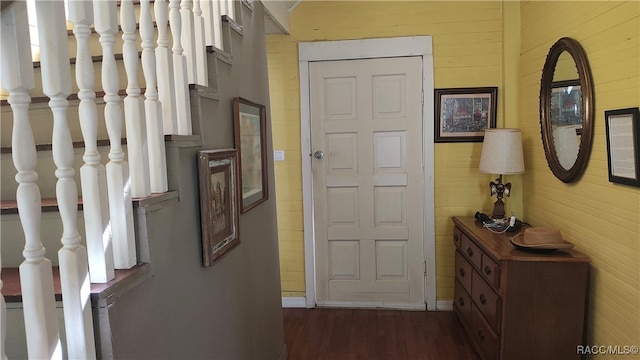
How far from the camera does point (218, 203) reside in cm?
170

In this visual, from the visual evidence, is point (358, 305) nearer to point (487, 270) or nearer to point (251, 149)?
point (487, 270)

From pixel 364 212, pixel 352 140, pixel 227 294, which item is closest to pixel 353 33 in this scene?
pixel 352 140

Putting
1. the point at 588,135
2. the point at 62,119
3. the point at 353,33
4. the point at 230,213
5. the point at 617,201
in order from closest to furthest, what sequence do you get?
the point at 62,119, the point at 230,213, the point at 617,201, the point at 588,135, the point at 353,33

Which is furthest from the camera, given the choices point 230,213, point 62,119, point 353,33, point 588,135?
point 353,33

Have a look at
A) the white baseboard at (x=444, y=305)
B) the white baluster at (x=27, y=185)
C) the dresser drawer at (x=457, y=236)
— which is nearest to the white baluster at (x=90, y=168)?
the white baluster at (x=27, y=185)

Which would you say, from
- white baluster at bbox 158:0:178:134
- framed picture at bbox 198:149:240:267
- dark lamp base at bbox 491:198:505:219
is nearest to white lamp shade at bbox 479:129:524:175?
dark lamp base at bbox 491:198:505:219

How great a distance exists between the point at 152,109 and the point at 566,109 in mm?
2138

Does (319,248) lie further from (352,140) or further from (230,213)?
(230,213)

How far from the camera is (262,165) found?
7.66 ft

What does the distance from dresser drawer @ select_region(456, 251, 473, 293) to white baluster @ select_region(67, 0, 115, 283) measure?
2.29 metres

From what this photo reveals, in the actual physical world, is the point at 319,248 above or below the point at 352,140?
below

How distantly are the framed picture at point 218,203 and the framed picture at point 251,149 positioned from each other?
0.41 ft

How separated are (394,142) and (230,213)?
1.87 m

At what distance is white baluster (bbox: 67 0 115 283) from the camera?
102cm
